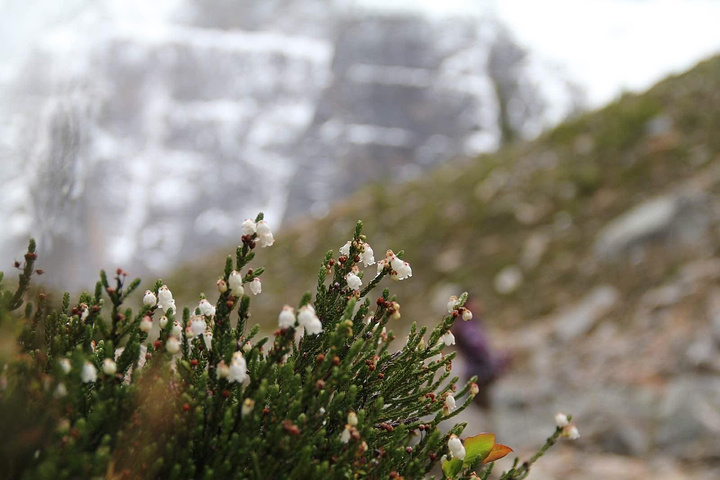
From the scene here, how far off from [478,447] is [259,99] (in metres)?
166

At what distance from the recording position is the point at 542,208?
12828 millimetres

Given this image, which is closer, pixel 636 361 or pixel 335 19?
pixel 636 361

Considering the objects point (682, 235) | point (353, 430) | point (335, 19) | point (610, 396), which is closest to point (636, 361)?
point (610, 396)

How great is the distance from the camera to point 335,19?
527 ft

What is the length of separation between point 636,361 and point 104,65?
6777 inches

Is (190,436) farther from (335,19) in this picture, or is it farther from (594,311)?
(335,19)

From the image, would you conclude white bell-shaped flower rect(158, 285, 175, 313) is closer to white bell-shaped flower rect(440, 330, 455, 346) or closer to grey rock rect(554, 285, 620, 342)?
white bell-shaped flower rect(440, 330, 455, 346)

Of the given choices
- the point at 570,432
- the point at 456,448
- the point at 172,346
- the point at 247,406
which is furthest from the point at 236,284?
the point at 570,432

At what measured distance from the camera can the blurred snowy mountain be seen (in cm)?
10888

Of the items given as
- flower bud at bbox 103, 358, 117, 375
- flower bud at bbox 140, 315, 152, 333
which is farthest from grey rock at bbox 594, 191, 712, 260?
flower bud at bbox 103, 358, 117, 375

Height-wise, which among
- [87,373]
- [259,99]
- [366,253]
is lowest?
[87,373]

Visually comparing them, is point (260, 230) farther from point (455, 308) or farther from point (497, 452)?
point (497, 452)

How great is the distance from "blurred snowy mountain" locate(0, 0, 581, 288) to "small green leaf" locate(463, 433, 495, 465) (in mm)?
78854

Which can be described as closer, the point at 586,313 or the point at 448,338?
the point at 448,338
